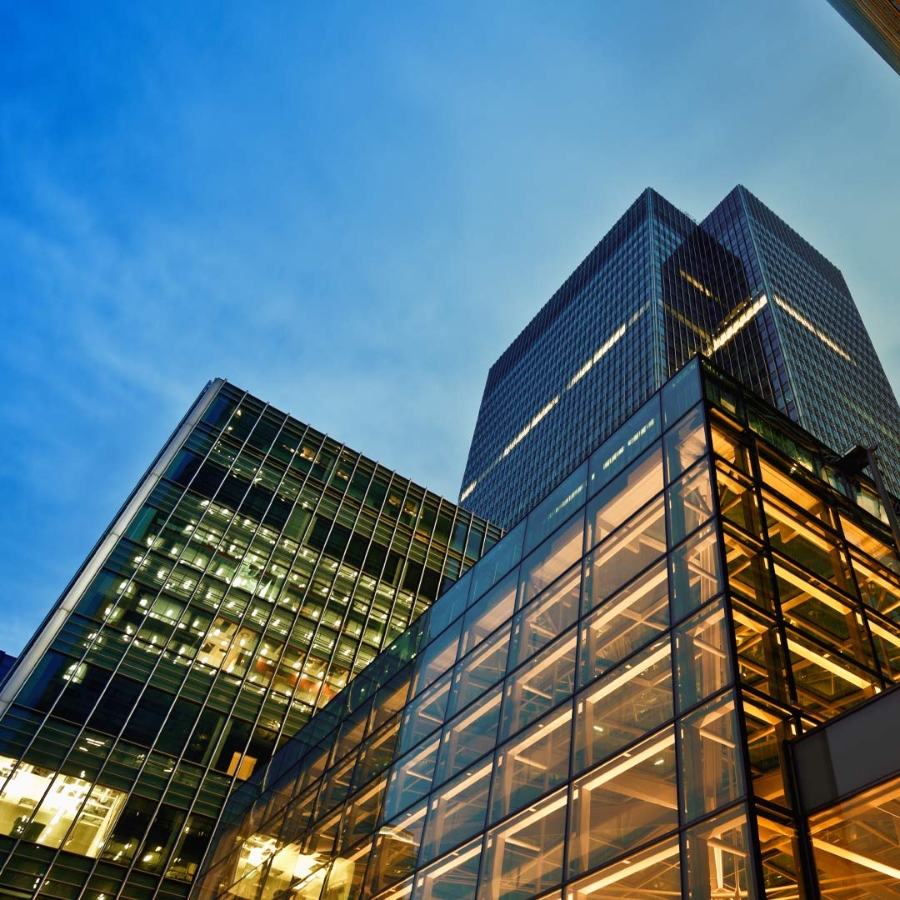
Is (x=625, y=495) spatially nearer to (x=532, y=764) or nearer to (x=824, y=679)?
(x=824, y=679)

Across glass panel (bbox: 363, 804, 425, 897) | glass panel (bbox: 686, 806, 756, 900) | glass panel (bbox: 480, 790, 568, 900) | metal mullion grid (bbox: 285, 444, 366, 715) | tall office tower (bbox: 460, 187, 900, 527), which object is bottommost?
glass panel (bbox: 686, 806, 756, 900)

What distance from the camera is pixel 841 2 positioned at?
41062 mm

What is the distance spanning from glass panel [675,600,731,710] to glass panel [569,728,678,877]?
0.74 meters

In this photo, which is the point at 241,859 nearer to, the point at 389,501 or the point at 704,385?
the point at 704,385

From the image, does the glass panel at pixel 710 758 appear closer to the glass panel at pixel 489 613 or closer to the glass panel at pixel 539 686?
the glass panel at pixel 539 686

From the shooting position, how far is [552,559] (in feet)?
61.0

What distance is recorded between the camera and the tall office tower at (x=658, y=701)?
1038cm

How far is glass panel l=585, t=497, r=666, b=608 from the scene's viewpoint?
15141 millimetres

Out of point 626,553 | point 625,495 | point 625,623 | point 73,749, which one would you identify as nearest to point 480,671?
point 626,553

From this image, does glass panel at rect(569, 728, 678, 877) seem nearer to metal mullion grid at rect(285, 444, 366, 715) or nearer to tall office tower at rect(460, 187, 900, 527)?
metal mullion grid at rect(285, 444, 366, 715)

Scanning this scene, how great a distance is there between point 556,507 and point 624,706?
7.25m

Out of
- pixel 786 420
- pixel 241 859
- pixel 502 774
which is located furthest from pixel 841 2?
pixel 241 859

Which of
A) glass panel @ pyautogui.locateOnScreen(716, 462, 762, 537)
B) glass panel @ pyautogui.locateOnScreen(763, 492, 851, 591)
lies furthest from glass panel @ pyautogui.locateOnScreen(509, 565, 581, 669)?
glass panel @ pyautogui.locateOnScreen(763, 492, 851, 591)

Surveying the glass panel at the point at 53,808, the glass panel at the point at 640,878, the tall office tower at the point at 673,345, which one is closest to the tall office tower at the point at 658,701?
the glass panel at the point at 640,878
